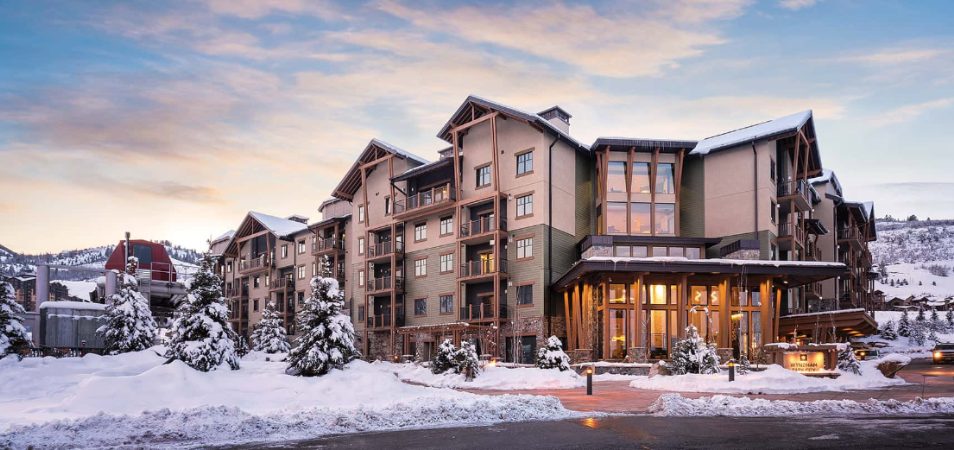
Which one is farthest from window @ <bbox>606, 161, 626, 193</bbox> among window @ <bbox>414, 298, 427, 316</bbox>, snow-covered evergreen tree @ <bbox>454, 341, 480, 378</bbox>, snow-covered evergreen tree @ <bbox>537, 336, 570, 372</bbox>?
snow-covered evergreen tree @ <bbox>454, 341, 480, 378</bbox>

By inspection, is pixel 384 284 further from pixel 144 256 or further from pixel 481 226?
pixel 144 256

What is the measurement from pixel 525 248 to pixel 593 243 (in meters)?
5.24

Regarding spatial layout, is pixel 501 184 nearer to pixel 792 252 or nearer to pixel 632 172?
pixel 632 172

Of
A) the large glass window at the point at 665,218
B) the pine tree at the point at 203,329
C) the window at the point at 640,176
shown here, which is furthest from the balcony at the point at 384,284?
the pine tree at the point at 203,329

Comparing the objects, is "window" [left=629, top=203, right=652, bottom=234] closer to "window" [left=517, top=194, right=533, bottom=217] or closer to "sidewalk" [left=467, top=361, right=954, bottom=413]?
"window" [left=517, top=194, right=533, bottom=217]

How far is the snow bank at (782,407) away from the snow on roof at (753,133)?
27481mm

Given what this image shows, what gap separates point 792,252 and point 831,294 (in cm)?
1930

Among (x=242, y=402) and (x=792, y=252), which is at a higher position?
(x=792, y=252)

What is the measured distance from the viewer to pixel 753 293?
142 feet

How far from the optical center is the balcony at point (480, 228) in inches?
1845

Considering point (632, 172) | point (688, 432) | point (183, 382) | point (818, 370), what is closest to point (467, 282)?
point (632, 172)

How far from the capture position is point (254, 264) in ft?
254

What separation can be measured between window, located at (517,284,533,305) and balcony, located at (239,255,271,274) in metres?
38.1

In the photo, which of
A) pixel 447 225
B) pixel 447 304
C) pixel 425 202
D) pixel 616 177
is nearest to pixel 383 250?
pixel 425 202
